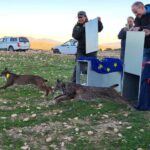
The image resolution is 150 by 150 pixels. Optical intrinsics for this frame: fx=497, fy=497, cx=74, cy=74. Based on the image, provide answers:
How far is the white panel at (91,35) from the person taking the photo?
13453 mm

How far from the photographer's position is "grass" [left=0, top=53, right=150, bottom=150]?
834cm

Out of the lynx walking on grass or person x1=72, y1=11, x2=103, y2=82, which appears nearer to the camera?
the lynx walking on grass

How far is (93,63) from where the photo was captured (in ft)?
Result: 41.4

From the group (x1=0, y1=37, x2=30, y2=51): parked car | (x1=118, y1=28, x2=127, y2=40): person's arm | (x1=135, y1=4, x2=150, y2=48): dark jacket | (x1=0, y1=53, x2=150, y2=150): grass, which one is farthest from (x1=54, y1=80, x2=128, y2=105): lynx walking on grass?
(x1=0, y1=37, x2=30, y2=51): parked car

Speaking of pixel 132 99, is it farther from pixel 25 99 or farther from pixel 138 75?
pixel 25 99

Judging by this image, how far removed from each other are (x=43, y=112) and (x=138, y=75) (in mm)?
2486

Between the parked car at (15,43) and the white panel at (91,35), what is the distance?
41641 millimetres

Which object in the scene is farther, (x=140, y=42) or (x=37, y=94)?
(x=37, y=94)

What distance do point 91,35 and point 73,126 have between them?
190 inches

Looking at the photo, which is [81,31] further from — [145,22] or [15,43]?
[15,43]

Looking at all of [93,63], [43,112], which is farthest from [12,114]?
[93,63]

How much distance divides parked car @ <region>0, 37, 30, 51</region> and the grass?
4362 cm

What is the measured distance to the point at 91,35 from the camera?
13.6 metres

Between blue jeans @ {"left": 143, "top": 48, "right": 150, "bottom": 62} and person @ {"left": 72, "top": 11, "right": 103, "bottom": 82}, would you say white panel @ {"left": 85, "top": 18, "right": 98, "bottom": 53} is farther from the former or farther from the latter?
blue jeans @ {"left": 143, "top": 48, "right": 150, "bottom": 62}
